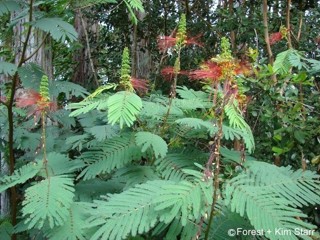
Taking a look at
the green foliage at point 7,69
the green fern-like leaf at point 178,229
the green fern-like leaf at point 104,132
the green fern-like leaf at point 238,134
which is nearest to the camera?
the green fern-like leaf at point 178,229

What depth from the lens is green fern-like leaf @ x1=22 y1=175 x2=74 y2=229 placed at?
1.27m

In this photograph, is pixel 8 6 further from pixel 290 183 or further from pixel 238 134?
pixel 290 183

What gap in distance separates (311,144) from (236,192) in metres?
1.34

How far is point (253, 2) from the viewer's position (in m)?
4.16

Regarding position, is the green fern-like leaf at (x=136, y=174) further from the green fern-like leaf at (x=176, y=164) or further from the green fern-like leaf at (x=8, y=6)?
the green fern-like leaf at (x=8, y=6)

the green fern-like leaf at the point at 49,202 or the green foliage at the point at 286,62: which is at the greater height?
the green foliage at the point at 286,62

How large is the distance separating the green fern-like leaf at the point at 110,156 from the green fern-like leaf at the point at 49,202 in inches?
4.6

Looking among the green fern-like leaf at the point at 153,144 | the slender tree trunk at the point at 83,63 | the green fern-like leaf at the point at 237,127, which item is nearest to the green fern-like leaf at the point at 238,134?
the green fern-like leaf at the point at 237,127

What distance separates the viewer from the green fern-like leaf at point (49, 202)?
1273mm

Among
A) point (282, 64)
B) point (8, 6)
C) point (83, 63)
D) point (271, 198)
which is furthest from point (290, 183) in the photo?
point (83, 63)

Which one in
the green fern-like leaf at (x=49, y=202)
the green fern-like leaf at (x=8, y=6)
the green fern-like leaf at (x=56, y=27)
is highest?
the green fern-like leaf at (x=8, y=6)

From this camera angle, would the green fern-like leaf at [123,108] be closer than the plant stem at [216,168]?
No

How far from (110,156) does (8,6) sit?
3.04ft

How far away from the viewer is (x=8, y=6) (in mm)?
1875
